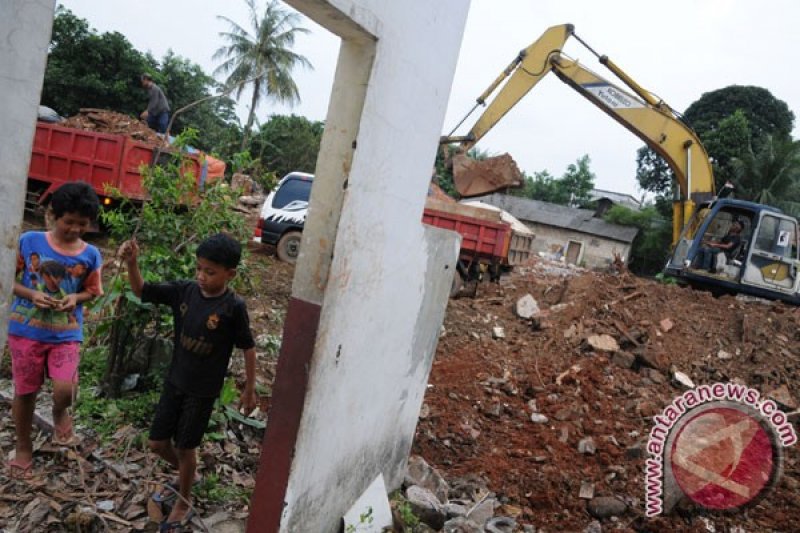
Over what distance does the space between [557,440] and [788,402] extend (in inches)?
129

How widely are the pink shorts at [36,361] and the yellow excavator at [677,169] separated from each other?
281 inches

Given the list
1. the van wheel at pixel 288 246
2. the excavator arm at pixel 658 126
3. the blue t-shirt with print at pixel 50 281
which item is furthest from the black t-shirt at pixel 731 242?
the blue t-shirt with print at pixel 50 281

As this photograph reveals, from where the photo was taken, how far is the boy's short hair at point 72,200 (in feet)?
7.14

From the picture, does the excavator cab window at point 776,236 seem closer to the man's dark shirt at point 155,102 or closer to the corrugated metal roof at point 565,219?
the man's dark shirt at point 155,102

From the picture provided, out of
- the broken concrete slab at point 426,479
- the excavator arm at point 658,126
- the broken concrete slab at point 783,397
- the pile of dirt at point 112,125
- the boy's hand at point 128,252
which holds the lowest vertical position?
the broken concrete slab at point 426,479

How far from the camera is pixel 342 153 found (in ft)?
6.37

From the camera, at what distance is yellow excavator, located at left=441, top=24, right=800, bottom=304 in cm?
870

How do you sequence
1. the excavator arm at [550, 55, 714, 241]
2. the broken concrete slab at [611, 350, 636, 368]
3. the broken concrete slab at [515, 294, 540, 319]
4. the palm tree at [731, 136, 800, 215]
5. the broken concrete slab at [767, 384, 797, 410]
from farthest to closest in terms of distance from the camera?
the palm tree at [731, 136, 800, 215] < the excavator arm at [550, 55, 714, 241] < the broken concrete slab at [515, 294, 540, 319] < the broken concrete slab at [611, 350, 636, 368] < the broken concrete slab at [767, 384, 797, 410]

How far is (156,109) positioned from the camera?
10.1 m

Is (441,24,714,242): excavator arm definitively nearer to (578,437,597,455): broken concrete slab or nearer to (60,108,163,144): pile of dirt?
(578,437,597,455): broken concrete slab

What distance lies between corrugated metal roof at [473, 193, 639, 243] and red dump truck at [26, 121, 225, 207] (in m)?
22.7

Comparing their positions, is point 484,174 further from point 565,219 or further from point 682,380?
point 565,219

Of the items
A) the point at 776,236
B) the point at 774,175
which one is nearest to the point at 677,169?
the point at 776,236

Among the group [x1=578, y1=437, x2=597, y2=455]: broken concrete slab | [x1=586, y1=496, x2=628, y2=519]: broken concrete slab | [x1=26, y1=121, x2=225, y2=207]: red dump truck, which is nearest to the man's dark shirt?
[x1=26, y1=121, x2=225, y2=207]: red dump truck
